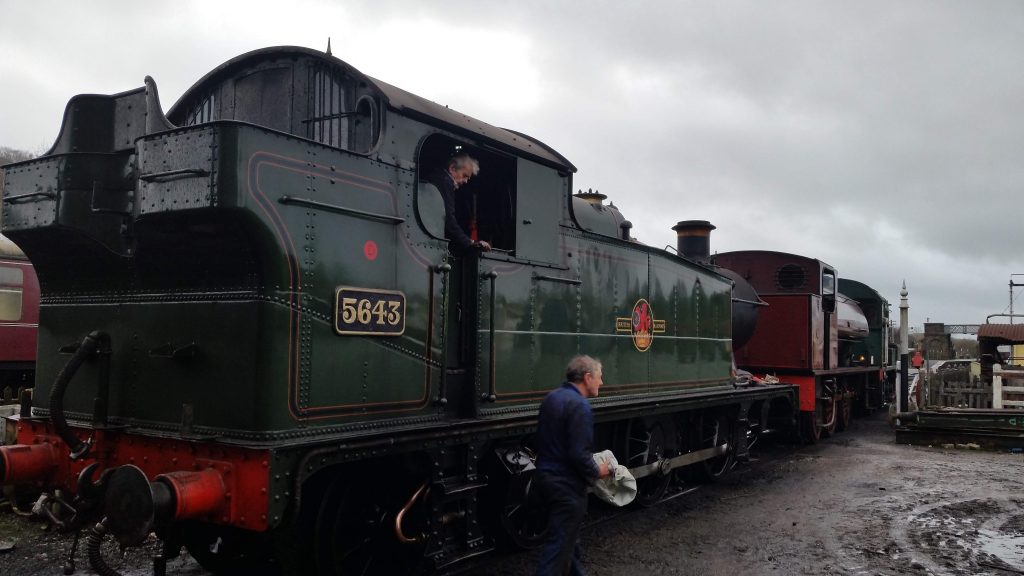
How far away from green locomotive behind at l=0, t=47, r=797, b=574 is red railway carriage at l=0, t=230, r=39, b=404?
8400 millimetres

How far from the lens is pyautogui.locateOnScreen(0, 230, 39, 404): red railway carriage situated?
13.1 meters

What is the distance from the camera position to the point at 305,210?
4547 mm

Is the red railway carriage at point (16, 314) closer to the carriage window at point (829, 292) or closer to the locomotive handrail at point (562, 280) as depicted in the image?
the locomotive handrail at point (562, 280)

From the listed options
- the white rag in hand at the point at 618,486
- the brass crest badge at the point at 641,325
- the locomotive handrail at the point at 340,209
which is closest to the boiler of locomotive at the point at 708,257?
the brass crest badge at the point at 641,325

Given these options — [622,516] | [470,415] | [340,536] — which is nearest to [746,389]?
[622,516]

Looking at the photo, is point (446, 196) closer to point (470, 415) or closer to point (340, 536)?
point (470, 415)

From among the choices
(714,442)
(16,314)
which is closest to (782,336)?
(714,442)

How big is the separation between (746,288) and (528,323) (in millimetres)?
7131

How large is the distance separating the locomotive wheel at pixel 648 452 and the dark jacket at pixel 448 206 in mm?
3468

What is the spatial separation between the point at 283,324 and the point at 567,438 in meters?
1.87

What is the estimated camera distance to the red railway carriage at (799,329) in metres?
14.1

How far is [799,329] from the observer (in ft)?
46.1

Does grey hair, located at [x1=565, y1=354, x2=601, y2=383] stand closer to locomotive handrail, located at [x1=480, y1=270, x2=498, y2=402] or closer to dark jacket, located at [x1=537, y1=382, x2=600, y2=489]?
dark jacket, located at [x1=537, y1=382, x2=600, y2=489]

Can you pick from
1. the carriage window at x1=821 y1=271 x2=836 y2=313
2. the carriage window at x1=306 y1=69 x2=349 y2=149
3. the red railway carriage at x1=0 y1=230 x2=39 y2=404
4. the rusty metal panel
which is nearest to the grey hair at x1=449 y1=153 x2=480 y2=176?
the carriage window at x1=306 y1=69 x2=349 y2=149
